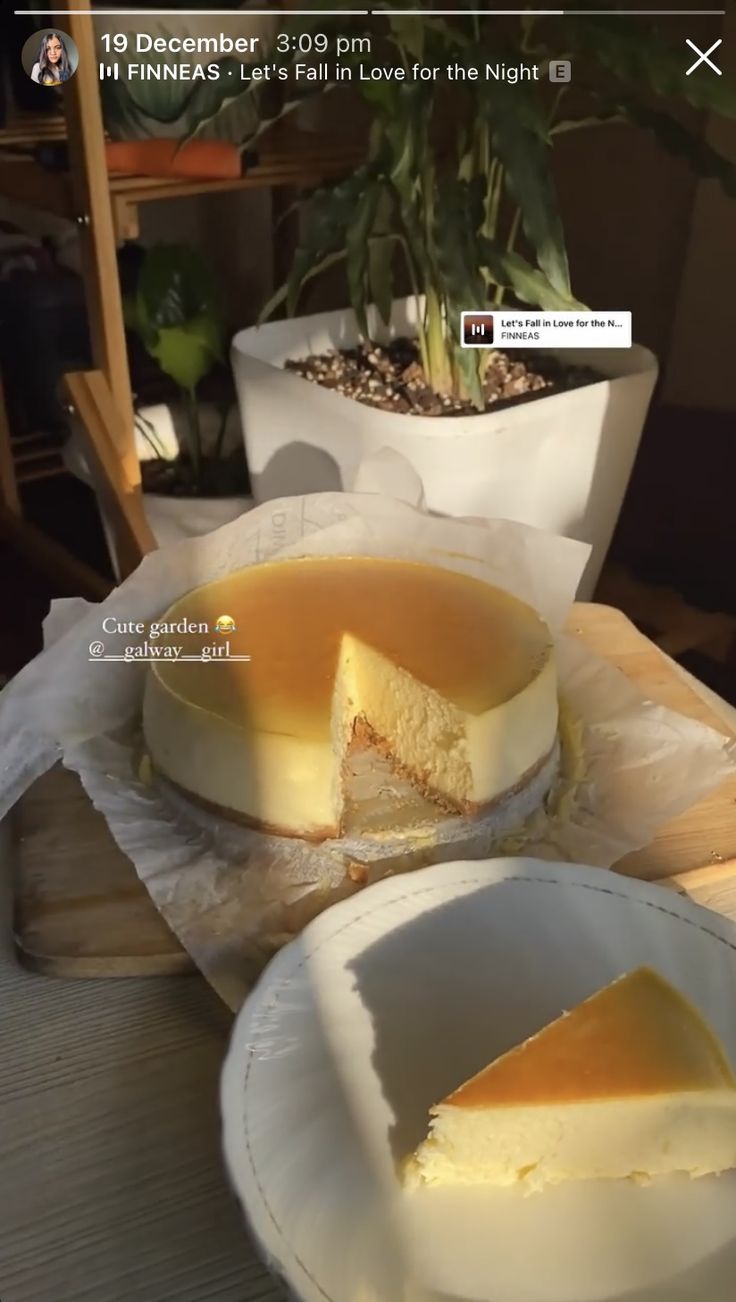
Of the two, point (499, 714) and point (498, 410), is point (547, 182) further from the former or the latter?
point (499, 714)

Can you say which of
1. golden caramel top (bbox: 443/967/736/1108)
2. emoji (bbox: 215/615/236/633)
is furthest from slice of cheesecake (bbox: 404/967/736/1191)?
emoji (bbox: 215/615/236/633)

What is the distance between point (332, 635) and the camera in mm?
571

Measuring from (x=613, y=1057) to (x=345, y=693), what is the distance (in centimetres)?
26

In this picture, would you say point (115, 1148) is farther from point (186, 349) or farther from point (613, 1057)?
point (186, 349)

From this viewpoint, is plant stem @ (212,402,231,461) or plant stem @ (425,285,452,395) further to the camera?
plant stem @ (212,402,231,461)

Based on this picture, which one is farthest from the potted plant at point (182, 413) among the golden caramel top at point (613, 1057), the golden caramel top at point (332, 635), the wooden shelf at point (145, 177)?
the golden caramel top at point (613, 1057)

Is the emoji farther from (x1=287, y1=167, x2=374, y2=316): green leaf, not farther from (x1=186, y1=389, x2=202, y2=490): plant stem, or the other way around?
(x1=186, y1=389, x2=202, y2=490): plant stem

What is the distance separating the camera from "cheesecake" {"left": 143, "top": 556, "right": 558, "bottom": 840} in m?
0.50

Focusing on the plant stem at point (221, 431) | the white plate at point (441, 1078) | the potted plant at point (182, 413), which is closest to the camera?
the white plate at point (441, 1078)

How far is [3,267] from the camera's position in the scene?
0.93 meters

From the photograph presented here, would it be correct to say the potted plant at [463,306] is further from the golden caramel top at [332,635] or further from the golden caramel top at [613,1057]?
the golden caramel top at [613,1057]

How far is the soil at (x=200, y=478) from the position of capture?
3.03ft

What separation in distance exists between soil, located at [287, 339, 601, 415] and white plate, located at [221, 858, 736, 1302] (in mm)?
403

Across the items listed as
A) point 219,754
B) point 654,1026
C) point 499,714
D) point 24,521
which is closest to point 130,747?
point 219,754
